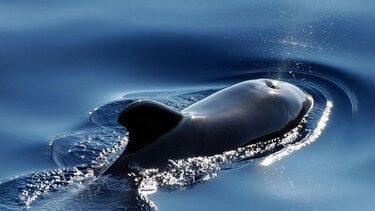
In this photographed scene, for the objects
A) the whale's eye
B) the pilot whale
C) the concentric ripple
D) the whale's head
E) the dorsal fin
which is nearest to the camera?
the concentric ripple

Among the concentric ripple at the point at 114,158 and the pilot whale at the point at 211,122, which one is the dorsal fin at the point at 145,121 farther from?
the concentric ripple at the point at 114,158

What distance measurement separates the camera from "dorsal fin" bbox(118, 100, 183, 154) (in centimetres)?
786

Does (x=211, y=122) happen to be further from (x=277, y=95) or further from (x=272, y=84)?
(x=272, y=84)

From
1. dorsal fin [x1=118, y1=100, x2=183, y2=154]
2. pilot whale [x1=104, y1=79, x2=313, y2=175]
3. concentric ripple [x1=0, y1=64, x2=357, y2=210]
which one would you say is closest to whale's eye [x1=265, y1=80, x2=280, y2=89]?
pilot whale [x1=104, y1=79, x2=313, y2=175]

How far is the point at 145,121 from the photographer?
7953 millimetres

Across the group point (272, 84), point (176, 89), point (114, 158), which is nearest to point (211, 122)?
point (114, 158)

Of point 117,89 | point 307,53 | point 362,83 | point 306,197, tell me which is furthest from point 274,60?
point 306,197

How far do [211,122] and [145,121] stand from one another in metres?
1.07

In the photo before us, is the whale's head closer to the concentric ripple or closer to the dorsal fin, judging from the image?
the concentric ripple

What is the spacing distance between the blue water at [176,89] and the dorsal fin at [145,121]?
43cm

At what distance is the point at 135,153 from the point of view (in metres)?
8.08

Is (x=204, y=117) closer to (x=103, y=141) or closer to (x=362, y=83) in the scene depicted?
(x=103, y=141)

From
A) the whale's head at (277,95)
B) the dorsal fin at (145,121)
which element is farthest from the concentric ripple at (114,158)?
the dorsal fin at (145,121)

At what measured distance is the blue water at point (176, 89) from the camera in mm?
7898
